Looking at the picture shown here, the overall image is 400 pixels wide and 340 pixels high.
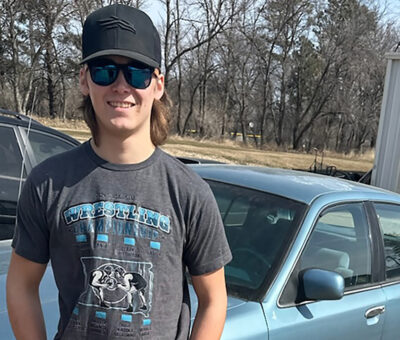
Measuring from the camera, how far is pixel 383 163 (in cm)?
1027

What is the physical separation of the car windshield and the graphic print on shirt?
1.18 m

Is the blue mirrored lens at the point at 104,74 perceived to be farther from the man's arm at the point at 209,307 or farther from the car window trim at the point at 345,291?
the car window trim at the point at 345,291

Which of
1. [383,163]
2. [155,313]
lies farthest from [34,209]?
[383,163]

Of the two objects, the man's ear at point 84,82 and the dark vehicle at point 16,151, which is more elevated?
the man's ear at point 84,82

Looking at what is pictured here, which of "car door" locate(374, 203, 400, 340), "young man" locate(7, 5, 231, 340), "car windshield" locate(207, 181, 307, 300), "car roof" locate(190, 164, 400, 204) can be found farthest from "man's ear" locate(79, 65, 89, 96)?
"car door" locate(374, 203, 400, 340)

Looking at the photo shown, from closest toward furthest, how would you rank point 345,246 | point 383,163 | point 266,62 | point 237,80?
point 345,246 → point 383,163 → point 266,62 → point 237,80

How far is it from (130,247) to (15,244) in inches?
13.6

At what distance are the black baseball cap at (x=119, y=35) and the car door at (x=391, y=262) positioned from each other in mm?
2331

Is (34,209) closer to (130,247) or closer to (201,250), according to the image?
(130,247)

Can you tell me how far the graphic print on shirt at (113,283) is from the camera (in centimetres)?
133

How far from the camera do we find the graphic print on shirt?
133cm

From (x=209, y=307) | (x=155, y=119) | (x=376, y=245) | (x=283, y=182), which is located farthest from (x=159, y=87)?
(x=376, y=245)

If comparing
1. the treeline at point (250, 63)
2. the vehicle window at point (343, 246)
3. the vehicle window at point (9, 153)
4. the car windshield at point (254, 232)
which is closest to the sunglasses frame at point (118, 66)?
the car windshield at point (254, 232)

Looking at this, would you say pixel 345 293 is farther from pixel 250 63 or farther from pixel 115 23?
pixel 250 63
